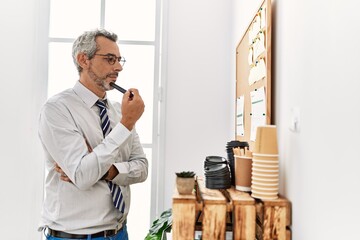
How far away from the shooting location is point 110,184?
1542mm

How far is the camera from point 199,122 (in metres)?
2.40

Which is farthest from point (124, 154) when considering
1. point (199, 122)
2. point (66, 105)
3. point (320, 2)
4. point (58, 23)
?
point (58, 23)

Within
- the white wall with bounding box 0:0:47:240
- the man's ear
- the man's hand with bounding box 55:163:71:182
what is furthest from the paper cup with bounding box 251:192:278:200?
the white wall with bounding box 0:0:47:240

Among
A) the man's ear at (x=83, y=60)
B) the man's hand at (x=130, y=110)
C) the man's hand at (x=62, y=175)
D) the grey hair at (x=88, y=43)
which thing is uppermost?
the grey hair at (x=88, y=43)

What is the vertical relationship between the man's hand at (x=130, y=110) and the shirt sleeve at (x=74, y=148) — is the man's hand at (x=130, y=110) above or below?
above

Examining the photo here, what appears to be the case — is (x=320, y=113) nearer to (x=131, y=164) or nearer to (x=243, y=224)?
(x=243, y=224)

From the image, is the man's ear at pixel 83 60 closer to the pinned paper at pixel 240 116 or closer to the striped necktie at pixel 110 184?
the striped necktie at pixel 110 184

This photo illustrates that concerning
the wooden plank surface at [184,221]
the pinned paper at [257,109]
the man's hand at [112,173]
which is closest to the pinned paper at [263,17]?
the pinned paper at [257,109]

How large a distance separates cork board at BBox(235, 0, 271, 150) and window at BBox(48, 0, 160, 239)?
789 mm

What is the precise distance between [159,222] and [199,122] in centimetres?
89

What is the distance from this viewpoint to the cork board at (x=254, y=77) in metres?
1.23

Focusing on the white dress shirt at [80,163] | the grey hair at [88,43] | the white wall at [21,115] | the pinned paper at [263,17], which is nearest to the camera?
the pinned paper at [263,17]

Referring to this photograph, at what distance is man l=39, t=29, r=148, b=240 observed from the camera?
1403 mm

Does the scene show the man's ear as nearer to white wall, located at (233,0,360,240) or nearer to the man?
the man
